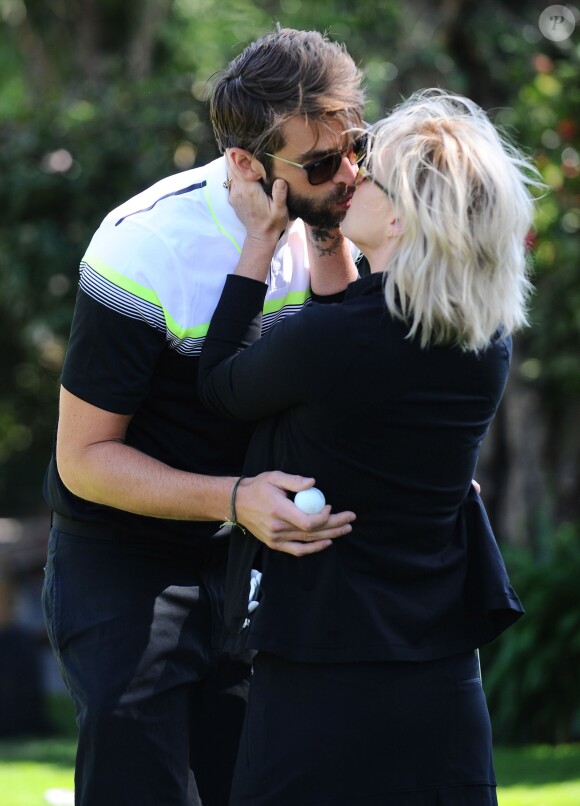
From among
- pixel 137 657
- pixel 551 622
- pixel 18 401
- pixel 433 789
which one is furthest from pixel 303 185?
pixel 18 401

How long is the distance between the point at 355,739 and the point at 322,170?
4.46 feet

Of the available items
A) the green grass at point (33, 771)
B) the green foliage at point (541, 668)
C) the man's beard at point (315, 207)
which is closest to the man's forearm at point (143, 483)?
the man's beard at point (315, 207)

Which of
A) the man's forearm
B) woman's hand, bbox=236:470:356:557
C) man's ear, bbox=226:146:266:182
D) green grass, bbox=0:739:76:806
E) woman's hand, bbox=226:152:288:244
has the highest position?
man's ear, bbox=226:146:266:182

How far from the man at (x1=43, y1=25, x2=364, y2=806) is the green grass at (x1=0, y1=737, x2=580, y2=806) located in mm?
2797

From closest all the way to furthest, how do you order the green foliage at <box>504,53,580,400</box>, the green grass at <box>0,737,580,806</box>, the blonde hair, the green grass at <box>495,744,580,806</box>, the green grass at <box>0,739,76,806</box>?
1. the blonde hair
2. the green grass at <box>495,744,580,806</box>
3. the green grass at <box>0,737,580,806</box>
4. the green grass at <box>0,739,76,806</box>
5. the green foliage at <box>504,53,580,400</box>

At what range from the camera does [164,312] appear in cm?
291

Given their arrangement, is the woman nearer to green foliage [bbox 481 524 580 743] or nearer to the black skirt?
the black skirt

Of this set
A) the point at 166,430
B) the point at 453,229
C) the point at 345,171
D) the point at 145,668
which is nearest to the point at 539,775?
the point at 145,668

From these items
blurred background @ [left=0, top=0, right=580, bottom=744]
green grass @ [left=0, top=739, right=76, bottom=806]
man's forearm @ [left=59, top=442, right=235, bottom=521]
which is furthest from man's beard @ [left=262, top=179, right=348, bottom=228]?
blurred background @ [left=0, top=0, right=580, bottom=744]

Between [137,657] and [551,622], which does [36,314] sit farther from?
[137,657]

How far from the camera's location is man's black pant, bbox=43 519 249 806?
2961 mm

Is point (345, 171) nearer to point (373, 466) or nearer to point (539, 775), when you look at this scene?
point (373, 466)

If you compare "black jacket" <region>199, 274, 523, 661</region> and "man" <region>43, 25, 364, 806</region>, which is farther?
"man" <region>43, 25, 364, 806</region>

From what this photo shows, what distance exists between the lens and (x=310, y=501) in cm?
258
